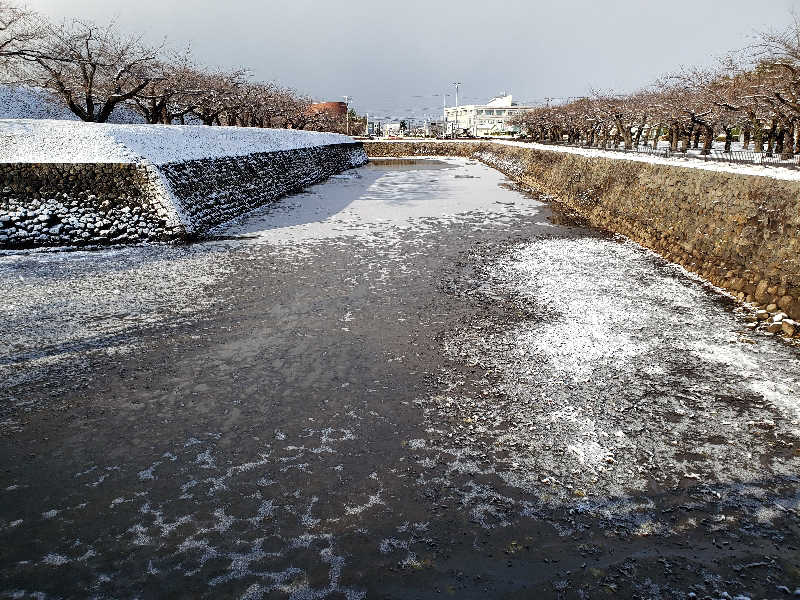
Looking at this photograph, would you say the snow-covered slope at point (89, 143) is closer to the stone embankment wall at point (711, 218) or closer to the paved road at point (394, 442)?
the paved road at point (394, 442)

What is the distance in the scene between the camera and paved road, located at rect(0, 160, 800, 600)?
11.5ft

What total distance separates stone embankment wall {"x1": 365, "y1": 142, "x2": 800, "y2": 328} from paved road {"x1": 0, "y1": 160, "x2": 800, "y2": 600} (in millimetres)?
795

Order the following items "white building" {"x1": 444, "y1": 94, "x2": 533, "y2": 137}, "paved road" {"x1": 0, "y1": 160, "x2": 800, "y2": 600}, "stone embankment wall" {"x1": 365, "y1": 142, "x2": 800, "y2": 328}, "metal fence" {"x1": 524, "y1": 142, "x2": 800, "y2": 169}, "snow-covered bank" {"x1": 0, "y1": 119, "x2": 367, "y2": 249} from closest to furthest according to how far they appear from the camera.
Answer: "paved road" {"x1": 0, "y1": 160, "x2": 800, "y2": 600}, "stone embankment wall" {"x1": 365, "y1": 142, "x2": 800, "y2": 328}, "snow-covered bank" {"x1": 0, "y1": 119, "x2": 367, "y2": 249}, "metal fence" {"x1": 524, "y1": 142, "x2": 800, "y2": 169}, "white building" {"x1": 444, "y1": 94, "x2": 533, "y2": 137}

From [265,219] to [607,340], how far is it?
1445cm

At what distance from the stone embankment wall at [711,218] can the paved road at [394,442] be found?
0.79 m

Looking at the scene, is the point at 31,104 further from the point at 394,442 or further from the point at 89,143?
the point at 394,442

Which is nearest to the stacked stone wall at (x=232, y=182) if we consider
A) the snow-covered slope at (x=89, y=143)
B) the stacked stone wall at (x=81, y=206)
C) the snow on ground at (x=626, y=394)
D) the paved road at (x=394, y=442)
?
the snow-covered slope at (x=89, y=143)

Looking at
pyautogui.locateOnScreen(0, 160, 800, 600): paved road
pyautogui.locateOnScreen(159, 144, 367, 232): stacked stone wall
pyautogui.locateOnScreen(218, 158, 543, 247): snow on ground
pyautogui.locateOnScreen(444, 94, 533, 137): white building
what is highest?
pyautogui.locateOnScreen(444, 94, 533, 137): white building

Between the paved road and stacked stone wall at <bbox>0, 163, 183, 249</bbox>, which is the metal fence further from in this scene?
stacked stone wall at <bbox>0, 163, 183, 249</bbox>

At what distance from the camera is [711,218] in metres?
11.2

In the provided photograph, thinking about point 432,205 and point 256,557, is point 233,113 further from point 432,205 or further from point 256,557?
point 256,557

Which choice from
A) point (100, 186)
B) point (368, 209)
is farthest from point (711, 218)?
point (100, 186)

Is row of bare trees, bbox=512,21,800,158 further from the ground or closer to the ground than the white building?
closer to the ground

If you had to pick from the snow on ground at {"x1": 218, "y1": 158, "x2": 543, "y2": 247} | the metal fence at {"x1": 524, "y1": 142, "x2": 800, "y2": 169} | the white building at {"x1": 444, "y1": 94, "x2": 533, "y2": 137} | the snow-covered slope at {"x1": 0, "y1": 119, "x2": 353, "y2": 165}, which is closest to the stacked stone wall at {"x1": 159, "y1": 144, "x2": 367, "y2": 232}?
the snow-covered slope at {"x1": 0, "y1": 119, "x2": 353, "y2": 165}
